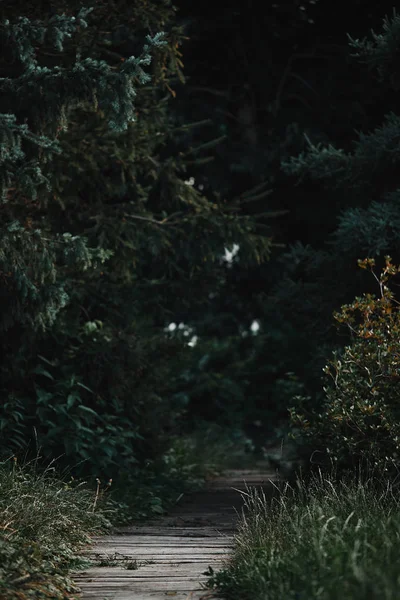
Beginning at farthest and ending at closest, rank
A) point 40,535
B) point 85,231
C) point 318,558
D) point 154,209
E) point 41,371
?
point 154,209 → point 85,231 → point 41,371 → point 40,535 → point 318,558

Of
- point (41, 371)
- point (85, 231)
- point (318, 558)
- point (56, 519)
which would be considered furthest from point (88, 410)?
point (318, 558)

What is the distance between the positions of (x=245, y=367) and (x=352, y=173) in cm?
873

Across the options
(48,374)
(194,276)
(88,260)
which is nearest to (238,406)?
Result: (194,276)

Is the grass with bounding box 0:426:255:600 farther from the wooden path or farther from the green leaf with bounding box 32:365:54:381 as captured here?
the green leaf with bounding box 32:365:54:381

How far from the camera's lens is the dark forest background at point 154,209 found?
899cm

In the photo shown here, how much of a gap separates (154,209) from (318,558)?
10.5m

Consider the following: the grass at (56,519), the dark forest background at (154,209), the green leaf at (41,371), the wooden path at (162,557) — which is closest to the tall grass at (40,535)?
the grass at (56,519)

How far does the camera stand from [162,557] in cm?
648

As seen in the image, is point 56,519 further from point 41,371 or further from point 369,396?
point 41,371

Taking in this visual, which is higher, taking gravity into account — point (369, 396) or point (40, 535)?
point (40, 535)

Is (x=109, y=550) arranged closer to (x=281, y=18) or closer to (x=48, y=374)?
(x=48, y=374)

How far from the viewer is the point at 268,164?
17.9 m

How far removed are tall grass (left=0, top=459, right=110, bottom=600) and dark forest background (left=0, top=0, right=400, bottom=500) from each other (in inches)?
51.0

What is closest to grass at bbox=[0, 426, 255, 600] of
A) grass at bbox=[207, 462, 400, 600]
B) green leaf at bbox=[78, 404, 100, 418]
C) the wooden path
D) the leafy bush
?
the wooden path
